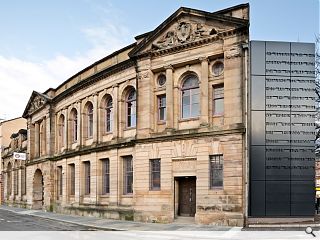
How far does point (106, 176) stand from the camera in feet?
101

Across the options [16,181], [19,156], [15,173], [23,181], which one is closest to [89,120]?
[19,156]

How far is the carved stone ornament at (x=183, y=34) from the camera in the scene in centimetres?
2319

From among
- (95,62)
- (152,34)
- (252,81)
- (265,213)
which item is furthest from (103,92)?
(265,213)

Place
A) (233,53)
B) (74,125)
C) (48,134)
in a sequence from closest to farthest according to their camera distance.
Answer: (233,53) < (74,125) < (48,134)

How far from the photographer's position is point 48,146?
4012 centimetres

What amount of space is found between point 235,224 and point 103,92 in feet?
47.5

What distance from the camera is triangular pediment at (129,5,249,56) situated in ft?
72.7

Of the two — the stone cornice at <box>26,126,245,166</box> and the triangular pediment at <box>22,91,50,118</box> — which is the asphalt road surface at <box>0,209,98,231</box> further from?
the triangular pediment at <box>22,91,50,118</box>

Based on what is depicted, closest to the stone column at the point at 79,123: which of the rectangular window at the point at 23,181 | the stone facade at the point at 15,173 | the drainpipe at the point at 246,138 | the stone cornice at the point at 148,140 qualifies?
the stone cornice at the point at 148,140

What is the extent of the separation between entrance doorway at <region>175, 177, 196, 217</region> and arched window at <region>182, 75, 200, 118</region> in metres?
3.66

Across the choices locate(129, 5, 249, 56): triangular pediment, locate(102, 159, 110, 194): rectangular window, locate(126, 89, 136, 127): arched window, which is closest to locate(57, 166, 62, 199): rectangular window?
locate(102, 159, 110, 194): rectangular window

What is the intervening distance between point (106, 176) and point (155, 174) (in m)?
6.71

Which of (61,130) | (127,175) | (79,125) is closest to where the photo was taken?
(127,175)

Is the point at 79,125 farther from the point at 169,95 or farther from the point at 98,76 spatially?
the point at 169,95
